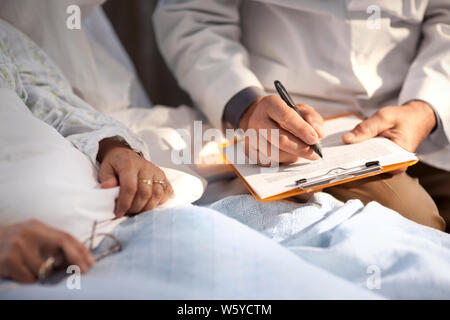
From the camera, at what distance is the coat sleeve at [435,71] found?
856 millimetres

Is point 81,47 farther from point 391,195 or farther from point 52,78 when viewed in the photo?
point 391,195

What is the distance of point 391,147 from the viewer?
0.74 metres

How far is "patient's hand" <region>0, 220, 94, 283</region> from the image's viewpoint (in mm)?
441

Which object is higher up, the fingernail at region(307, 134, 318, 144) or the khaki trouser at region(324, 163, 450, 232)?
the fingernail at region(307, 134, 318, 144)

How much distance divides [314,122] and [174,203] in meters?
0.30

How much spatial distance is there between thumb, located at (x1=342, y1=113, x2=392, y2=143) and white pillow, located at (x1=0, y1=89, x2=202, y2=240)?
363 millimetres

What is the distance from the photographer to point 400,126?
793mm

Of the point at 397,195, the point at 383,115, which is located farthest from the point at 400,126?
the point at 397,195

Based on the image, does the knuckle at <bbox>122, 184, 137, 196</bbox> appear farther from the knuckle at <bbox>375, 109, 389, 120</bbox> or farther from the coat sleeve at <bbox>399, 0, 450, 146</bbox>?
the coat sleeve at <bbox>399, 0, 450, 146</bbox>

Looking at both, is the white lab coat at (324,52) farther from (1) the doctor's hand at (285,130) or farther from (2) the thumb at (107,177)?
(2) the thumb at (107,177)

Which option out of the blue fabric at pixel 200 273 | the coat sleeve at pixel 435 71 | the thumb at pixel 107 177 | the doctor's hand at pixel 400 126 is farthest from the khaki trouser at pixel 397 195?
the thumb at pixel 107 177

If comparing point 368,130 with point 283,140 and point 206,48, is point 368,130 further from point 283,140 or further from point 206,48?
point 206,48

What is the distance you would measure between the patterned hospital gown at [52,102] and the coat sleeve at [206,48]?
0.94 feet

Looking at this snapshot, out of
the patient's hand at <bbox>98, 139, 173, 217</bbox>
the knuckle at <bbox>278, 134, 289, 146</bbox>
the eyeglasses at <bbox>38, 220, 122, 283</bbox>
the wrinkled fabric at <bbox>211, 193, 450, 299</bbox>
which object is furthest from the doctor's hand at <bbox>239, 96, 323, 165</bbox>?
the eyeglasses at <bbox>38, 220, 122, 283</bbox>
